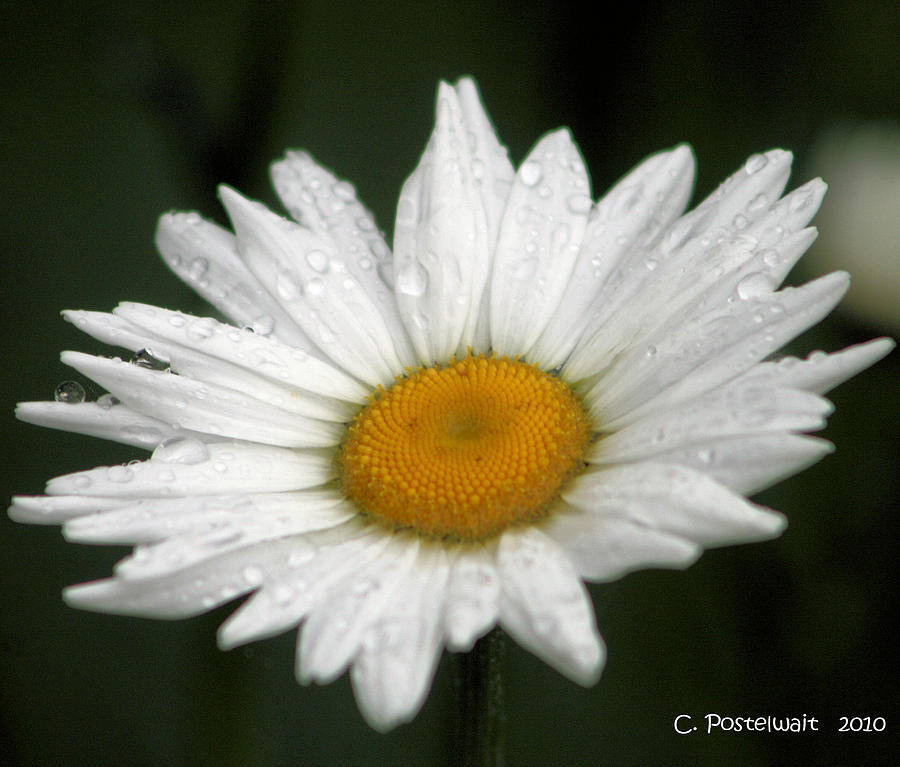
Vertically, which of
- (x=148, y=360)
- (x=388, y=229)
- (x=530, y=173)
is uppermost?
(x=388, y=229)

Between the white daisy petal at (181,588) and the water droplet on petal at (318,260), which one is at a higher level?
the water droplet on petal at (318,260)

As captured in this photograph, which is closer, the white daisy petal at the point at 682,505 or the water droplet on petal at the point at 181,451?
the white daisy petal at the point at 682,505

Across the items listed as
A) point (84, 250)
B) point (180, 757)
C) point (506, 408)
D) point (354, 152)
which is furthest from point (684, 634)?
point (84, 250)

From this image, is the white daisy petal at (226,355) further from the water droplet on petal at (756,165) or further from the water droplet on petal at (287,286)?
the water droplet on petal at (756,165)

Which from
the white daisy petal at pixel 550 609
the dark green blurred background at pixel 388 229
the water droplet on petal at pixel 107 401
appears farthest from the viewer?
the dark green blurred background at pixel 388 229

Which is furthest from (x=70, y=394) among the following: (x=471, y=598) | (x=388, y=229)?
(x=388, y=229)

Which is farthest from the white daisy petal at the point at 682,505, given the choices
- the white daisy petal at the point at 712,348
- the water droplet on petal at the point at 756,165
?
the water droplet on petal at the point at 756,165

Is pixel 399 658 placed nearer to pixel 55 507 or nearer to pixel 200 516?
pixel 200 516
